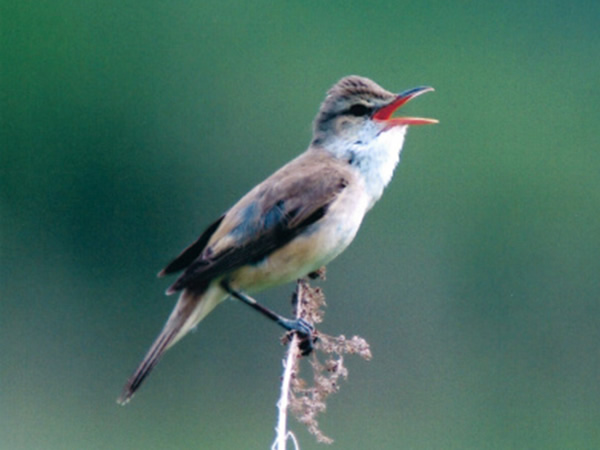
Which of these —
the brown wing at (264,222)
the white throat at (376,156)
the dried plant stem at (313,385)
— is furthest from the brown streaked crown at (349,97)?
the dried plant stem at (313,385)

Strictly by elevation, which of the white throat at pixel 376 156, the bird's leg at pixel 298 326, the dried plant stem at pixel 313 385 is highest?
the white throat at pixel 376 156

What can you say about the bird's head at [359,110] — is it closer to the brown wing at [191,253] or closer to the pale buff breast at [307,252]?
the pale buff breast at [307,252]

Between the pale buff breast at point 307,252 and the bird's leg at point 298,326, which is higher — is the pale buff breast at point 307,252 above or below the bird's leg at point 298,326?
above

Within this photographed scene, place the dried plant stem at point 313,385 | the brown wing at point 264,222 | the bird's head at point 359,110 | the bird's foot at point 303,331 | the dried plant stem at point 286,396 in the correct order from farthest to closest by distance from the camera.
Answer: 1. the bird's head at point 359,110
2. the brown wing at point 264,222
3. the bird's foot at point 303,331
4. the dried plant stem at point 313,385
5. the dried plant stem at point 286,396

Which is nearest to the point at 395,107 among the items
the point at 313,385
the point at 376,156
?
the point at 376,156

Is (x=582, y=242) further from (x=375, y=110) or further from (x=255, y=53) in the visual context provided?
(x=375, y=110)

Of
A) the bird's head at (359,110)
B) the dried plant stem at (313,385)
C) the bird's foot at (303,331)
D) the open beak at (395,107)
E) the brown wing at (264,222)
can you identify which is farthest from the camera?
the bird's head at (359,110)

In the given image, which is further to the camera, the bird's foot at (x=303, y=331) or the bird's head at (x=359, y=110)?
the bird's head at (x=359, y=110)

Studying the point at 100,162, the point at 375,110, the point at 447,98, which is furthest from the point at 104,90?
the point at 375,110

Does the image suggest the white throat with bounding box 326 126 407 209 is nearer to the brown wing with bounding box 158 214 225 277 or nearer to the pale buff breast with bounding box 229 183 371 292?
the pale buff breast with bounding box 229 183 371 292
